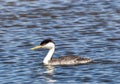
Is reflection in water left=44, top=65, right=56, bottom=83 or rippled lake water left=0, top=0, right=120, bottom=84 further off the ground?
rippled lake water left=0, top=0, right=120, bottom=84

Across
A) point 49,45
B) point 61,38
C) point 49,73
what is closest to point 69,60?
point 49,45

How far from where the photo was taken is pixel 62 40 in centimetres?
3045

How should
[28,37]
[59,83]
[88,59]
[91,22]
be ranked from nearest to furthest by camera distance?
[59,83] → [88,59] → [28,37] → [91,22]

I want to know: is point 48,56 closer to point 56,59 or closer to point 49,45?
point 49,45

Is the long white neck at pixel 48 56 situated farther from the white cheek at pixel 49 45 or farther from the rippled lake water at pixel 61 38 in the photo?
the rippled lake water at pixel 61 38

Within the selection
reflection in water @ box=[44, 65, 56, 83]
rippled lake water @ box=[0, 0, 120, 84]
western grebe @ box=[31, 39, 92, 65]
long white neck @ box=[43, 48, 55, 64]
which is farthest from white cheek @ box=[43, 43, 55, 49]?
reflection in water @ box=[44, 65, 56, 83]

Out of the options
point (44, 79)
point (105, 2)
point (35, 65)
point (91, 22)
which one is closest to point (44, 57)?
point (35, 65)

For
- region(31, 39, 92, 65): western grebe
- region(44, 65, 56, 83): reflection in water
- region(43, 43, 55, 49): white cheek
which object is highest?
region(43, 43, 55, 49): white cheek

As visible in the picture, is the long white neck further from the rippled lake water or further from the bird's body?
the rippled lake water

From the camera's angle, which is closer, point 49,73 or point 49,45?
point 49,73

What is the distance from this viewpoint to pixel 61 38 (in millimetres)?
30734

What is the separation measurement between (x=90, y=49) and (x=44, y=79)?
14.6 feet

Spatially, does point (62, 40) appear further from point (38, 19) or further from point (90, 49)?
point (38, 19)

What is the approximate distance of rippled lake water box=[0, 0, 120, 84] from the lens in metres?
25.0
